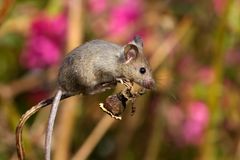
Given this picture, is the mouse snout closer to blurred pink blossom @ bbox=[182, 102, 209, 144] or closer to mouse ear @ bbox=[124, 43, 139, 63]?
mouse ear @ bbox=[124, 43, 139, 63]

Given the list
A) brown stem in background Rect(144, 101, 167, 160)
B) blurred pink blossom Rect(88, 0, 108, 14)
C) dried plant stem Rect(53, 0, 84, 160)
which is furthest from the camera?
blurred pink blossom Rect(88, 0, 108, 14)

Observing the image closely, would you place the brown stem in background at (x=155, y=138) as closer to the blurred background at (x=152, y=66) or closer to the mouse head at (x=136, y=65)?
the blurred background at (x=152, y=66)

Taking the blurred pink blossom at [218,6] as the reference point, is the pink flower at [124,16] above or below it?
below

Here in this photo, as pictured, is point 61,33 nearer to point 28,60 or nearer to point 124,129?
point 28,60

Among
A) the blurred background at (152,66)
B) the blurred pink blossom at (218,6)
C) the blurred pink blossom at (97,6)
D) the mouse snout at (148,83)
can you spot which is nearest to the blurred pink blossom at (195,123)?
the blurred background at (152,66)

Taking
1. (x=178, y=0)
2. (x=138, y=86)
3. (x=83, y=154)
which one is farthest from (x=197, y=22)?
(x=138, y=86)

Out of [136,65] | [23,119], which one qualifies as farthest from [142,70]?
[23,119]

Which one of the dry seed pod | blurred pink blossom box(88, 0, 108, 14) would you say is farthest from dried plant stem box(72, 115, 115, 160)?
the dry seed pod

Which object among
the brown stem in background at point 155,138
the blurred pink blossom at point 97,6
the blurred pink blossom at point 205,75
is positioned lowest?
the brown stem in background at point 155,138

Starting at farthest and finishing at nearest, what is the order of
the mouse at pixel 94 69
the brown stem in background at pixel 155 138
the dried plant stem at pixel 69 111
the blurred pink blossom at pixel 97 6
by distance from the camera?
the blurred pink blossom at pixel 97 6 → the brown stem in background at pixel 155 138 → the dried plant stem at pixel 69 111 → the mouse at pixel 94 69
